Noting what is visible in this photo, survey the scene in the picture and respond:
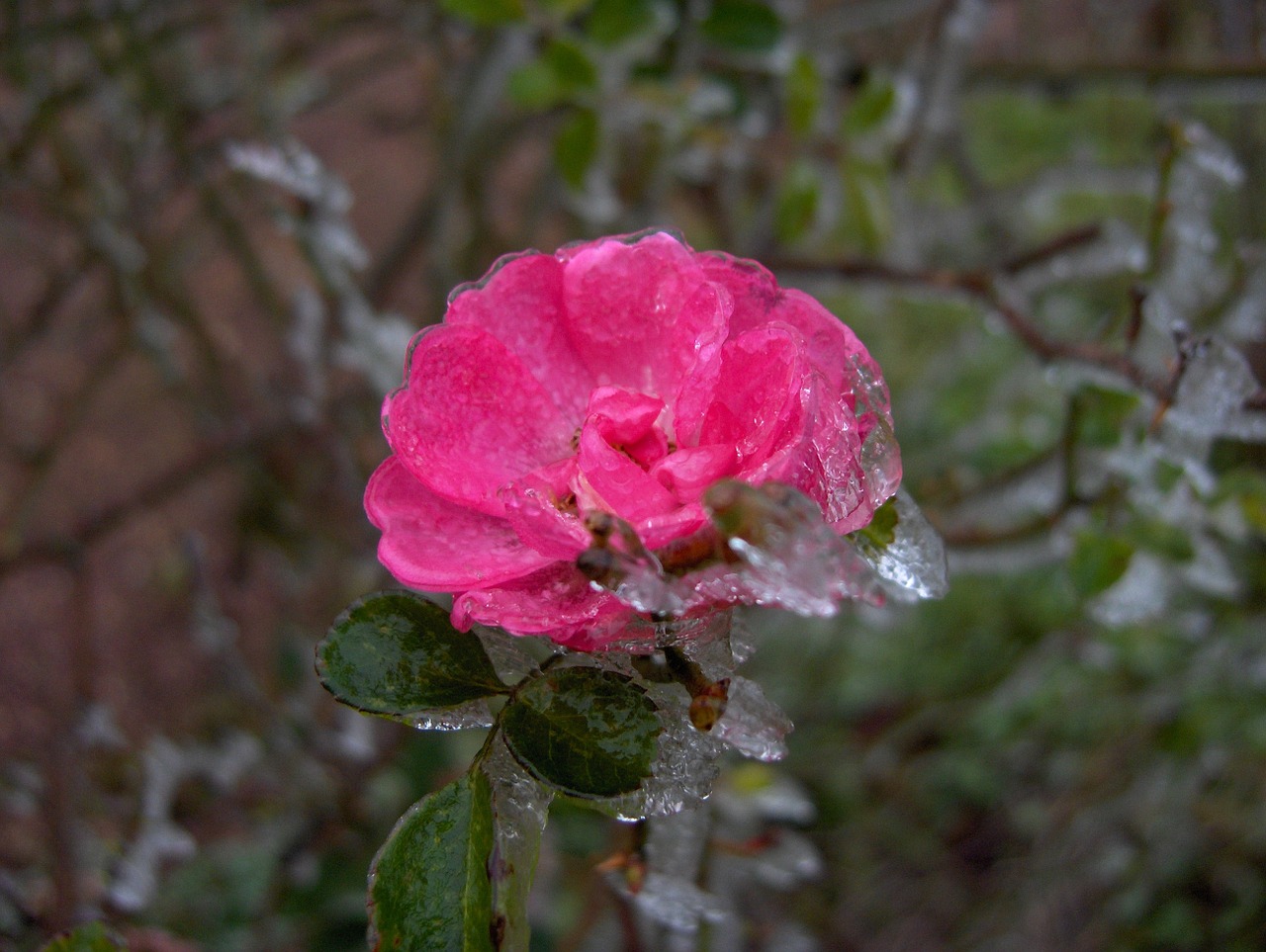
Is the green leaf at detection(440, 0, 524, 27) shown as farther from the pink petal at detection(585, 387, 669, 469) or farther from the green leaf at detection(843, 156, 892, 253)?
the pink petal at detection(585, 387, 669, 469)

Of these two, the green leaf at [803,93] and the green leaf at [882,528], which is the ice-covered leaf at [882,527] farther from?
the green leaf at [803,93]

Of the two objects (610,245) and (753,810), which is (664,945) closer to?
(753,810)

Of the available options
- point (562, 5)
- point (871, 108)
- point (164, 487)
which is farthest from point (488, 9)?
point (164, 487)

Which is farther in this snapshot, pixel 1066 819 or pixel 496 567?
pixel 1066 819

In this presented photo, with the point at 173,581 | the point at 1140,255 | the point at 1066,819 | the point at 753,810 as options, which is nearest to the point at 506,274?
the point at 1140,255

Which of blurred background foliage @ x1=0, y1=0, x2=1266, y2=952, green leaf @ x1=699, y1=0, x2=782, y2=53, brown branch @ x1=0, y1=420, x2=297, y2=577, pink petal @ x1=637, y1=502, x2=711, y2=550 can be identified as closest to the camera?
pink petal @ x1=637, y1=502, x2=711, y2=550

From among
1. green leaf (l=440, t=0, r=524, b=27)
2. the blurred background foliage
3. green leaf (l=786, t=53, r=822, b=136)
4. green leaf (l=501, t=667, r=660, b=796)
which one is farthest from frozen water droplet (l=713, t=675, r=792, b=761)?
green leaf (l=786, t=53, r=822, b=136)
